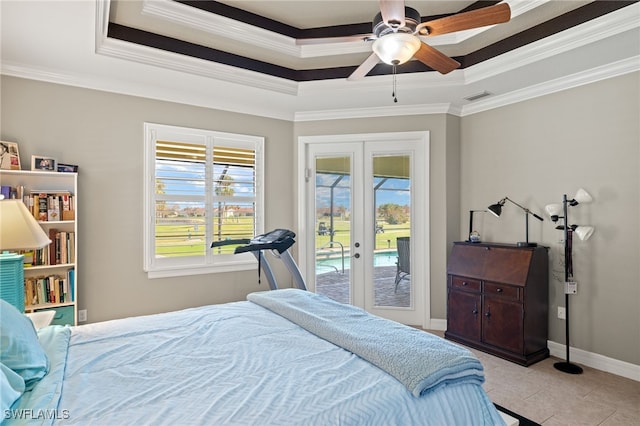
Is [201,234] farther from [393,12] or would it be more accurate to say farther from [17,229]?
[393,12]

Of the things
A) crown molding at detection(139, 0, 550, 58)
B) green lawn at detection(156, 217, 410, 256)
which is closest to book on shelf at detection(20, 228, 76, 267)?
green lawn at detection(156, 217, 410, 256)

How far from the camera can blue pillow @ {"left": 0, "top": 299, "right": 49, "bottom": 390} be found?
1.37 meters

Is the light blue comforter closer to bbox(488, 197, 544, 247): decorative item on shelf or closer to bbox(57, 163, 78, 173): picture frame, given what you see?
bbox(488, 197, 544, 247): decorative item on shelf

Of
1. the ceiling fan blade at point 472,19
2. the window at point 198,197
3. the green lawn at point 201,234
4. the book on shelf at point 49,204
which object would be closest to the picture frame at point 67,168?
the book on shelf at point 49,204

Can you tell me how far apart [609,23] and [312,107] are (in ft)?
9.03

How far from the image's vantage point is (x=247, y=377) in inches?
56.7

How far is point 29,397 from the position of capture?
1.28m

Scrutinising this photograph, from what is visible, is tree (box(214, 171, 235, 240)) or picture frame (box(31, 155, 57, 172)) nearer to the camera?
picture frame (box(31, 155, 57, 172))

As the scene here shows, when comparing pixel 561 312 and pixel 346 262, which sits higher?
pixel 346 262

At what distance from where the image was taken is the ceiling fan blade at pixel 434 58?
221 centimetres

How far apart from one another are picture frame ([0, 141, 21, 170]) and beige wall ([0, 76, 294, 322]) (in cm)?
10

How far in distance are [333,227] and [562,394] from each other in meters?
2.67

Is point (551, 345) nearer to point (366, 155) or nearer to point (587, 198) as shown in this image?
point (587, 198)

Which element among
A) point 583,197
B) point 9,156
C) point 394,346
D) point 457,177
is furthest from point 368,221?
point 9,156
